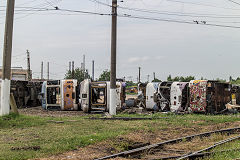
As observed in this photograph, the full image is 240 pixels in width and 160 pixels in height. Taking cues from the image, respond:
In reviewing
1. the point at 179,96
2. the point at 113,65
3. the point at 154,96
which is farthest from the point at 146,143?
the point at 154,96

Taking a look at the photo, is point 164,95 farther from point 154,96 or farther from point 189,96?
point 189,96

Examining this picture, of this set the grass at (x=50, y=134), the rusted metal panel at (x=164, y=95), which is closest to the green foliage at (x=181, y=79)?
the rusted metal panel at (x=164, y=95)

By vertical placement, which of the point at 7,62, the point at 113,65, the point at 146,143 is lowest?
the point at 146,143

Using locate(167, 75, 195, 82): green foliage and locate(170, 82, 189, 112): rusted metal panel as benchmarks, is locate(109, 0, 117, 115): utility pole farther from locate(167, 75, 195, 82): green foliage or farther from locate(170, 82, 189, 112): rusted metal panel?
locate(167, 75, 195, 82): green foliage

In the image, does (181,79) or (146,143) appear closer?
(146,143)

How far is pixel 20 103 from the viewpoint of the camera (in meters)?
27.5

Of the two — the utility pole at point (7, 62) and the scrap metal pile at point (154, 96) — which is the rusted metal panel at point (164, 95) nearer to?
the scrap metal pile at point (154, 96)

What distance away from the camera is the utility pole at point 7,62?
15227 millimetres

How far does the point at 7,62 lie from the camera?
15375 millimetres

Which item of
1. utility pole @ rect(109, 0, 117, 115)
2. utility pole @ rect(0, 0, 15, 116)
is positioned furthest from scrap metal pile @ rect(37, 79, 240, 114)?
utility pole @ rect(0, 0, 15, 116)

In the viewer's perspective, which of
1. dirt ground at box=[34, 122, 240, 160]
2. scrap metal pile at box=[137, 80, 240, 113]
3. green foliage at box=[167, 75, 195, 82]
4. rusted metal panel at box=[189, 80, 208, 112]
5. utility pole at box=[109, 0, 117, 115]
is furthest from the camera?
green foliage at box=[167, 75, 195, 82]

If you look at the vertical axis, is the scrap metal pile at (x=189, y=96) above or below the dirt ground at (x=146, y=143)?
above

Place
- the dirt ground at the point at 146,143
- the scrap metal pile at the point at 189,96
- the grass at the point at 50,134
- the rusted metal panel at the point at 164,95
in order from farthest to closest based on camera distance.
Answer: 1. the rusted metal panel at the point at 164,95
2. the scrap metal pile at the point at 189,96
3. the grass at the point at 50,134
4. the dirt ground at the point at 146,143

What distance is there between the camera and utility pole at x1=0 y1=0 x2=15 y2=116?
15227 mm
